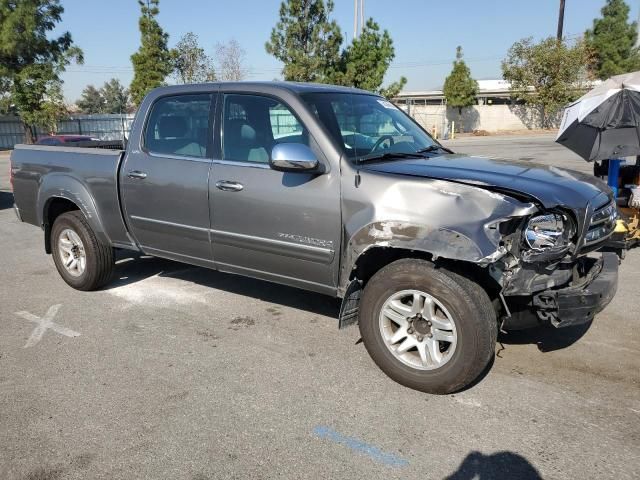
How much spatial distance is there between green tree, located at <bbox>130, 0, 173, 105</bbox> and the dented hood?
3030 cm

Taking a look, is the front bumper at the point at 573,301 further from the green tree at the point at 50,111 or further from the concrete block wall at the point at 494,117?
the concrete block wall at the point at 494,117

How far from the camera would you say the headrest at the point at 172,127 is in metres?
4.67

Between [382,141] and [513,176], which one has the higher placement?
[382,141]

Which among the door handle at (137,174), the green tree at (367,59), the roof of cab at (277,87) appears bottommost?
the door handle at (137,174)

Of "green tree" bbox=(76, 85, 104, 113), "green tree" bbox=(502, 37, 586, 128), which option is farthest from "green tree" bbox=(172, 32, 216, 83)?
"green tree" bbox=(76, 85, 104, 113)

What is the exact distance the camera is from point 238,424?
3.17 meters

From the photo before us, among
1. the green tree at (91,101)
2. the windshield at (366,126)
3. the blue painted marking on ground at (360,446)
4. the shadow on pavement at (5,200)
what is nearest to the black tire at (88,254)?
the windshield at (366,126)

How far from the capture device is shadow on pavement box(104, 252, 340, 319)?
203 inches

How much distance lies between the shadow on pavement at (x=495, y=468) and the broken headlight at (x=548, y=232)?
3.80 feet

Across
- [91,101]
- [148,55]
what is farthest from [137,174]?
[91,101]

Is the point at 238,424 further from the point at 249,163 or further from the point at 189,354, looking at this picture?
→ the point at 249,163

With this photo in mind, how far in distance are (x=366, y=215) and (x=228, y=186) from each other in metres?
1.19

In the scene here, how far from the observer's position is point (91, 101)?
10644 cm

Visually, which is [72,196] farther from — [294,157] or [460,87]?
[460,87]
